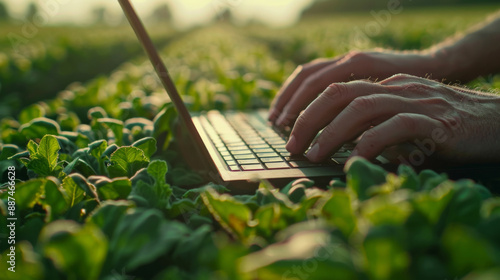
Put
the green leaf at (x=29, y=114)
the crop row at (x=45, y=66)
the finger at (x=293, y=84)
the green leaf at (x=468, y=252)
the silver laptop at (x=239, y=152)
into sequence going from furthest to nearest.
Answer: the crop row at (x=45, y=66) → the finger at (x=293, y=84) → the green leaf at (x=29, y=114) → the silver laptop at (x=239, y=152) → the green leaf at (x=468, y=252)

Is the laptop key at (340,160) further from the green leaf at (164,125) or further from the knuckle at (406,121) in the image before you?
the green leaf at (164,125)

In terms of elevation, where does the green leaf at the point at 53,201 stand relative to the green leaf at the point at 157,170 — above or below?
above

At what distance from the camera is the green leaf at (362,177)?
2.90 ft

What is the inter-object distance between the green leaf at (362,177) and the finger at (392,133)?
377 mm

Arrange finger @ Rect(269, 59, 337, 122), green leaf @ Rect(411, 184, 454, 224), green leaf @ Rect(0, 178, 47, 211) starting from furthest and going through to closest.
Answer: finger @ Rect(269, 59, 337, 122) → green leaf @ Rect(0, 178, 47, 211) → green leaf @ Rect(411, 184, 454, 224)

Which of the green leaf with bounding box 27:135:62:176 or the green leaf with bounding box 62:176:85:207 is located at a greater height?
the green leaf with bounding box 27:135:62:176

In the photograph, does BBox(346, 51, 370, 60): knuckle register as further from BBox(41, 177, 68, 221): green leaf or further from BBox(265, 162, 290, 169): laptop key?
BBox(41, 177, 68, 221): green leaf

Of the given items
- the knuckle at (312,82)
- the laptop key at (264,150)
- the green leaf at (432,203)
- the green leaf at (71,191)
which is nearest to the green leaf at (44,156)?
the green leaf at (71,191)

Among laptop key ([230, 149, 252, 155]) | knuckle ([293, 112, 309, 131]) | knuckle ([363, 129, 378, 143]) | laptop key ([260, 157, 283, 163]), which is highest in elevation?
knuckle ([293, 112, 309, 131])

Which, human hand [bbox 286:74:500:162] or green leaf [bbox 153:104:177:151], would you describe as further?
green leaf [bbox 153:104:177:151]

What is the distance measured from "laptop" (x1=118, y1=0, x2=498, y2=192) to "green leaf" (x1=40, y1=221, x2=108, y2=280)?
442mm

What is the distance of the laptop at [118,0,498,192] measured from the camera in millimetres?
1345

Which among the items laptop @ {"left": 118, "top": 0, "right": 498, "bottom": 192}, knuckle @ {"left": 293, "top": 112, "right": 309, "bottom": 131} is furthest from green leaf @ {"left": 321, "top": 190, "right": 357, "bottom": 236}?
knuckle @ {"left": 293, "top": 112, "right": 309, "bottom": 131}

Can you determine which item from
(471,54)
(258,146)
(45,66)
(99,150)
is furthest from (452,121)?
(45,66)
